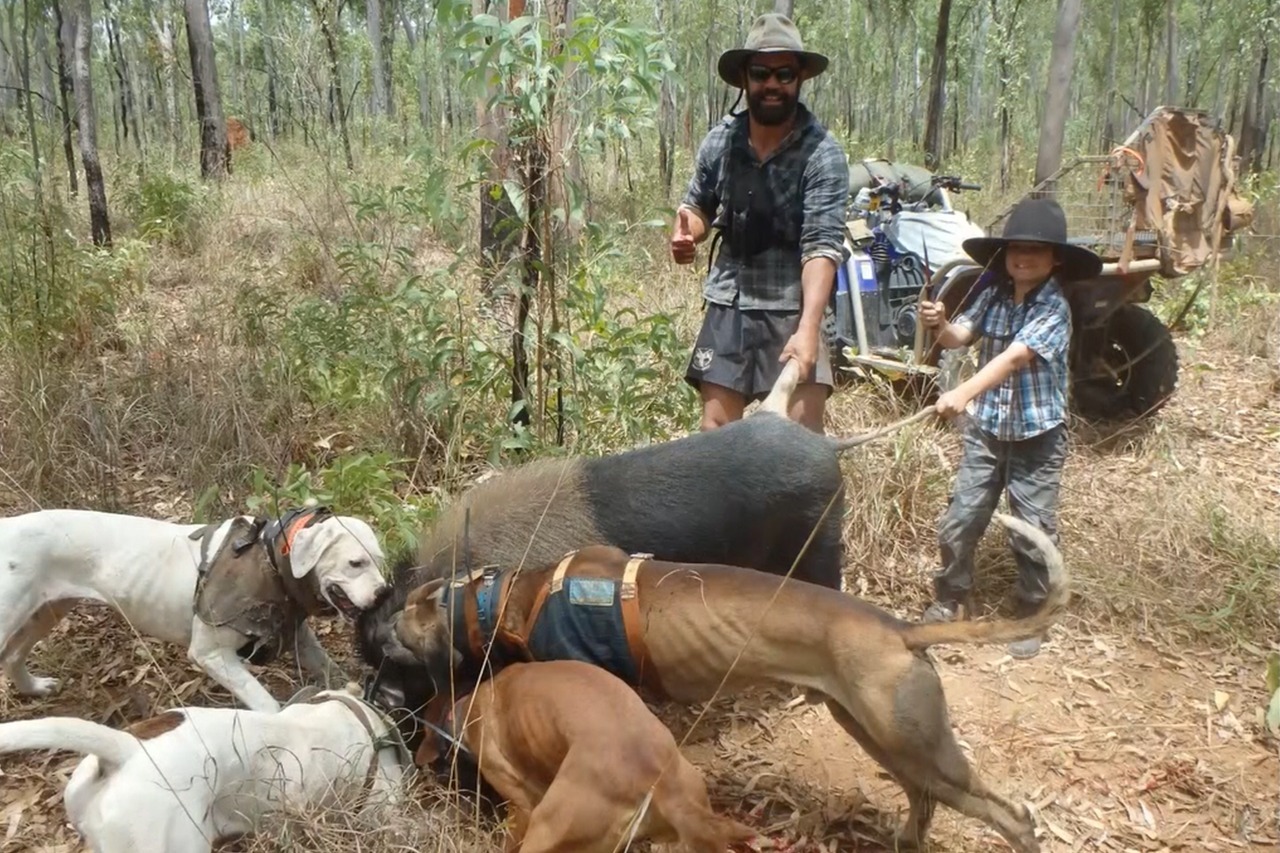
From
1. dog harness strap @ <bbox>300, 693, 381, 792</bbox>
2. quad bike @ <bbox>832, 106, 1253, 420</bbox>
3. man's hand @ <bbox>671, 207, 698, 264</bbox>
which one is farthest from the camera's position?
quad bike @ <bbox>832, 106, 1253, 420</bbox>

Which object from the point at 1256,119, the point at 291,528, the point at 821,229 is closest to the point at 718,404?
the point at 821,229

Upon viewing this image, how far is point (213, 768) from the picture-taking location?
2.25 metres

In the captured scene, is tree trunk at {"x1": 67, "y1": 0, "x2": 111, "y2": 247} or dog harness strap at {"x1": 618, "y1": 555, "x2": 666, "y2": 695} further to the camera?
tree trunk at {"x1": 67, "y1": 0, "x2": 111, "y2": 247}

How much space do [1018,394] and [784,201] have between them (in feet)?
3.91

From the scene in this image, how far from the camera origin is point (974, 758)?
3.11 m

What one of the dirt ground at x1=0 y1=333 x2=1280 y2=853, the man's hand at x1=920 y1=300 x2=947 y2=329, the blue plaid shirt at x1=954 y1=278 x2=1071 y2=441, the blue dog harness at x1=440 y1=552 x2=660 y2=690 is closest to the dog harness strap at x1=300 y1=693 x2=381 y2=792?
the blue dog harness at x1=440 y1=552 x2=660 y2=690

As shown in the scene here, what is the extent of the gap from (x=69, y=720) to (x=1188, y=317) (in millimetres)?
7844

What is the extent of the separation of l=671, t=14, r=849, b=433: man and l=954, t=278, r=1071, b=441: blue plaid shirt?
0.69 meters

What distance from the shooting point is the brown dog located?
2197mm

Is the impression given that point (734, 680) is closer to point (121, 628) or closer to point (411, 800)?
point (411, 800)

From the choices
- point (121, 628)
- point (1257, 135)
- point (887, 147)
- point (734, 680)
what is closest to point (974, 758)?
point (734, 680)

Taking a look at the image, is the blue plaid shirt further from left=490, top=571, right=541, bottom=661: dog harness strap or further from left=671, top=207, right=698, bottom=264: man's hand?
left=490, top=571, right=541, bottom=661: dog harness strap

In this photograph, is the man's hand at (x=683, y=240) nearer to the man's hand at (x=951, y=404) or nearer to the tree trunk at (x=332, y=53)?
the man's hand at (x=951, y=404)

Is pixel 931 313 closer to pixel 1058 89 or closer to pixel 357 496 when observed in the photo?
pixel 357 496
